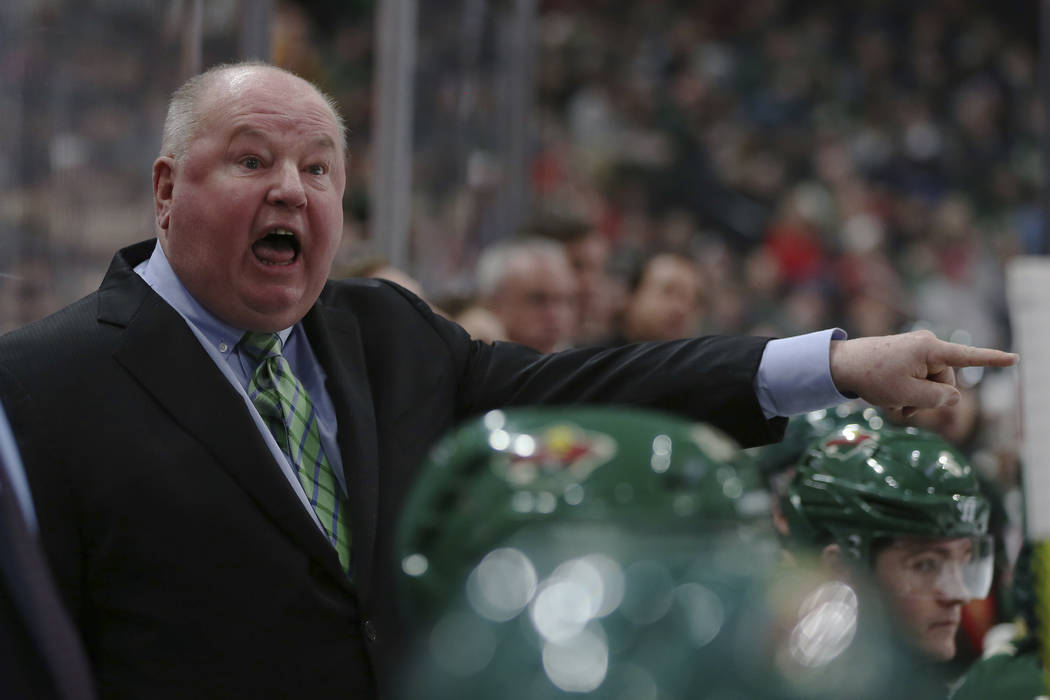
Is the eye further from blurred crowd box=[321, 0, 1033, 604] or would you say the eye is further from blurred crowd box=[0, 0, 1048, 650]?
blurred crowd box=[321, 0, 1033, 604]

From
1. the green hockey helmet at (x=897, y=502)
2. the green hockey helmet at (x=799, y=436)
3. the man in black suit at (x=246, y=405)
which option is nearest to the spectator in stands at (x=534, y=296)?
the green hockey helmet at (x=799, y=436)

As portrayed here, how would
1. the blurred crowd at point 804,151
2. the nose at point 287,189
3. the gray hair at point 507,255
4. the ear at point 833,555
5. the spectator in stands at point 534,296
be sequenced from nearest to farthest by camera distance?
the nose at point 287,189, the ear at point 833,555, the spectator in stands at point 534,296, the gray hair at point 507,255, the blurred crowd at point 804,151

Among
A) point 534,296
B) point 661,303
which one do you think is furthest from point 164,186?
point 661,303

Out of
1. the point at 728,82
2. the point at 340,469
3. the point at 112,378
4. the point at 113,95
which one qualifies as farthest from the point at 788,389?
the point at 728,82

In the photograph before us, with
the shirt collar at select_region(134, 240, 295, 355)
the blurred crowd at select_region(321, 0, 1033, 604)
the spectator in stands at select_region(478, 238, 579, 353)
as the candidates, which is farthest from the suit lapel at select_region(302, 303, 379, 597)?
the blurred crowd at select_region(321, 0, 1033, 604)

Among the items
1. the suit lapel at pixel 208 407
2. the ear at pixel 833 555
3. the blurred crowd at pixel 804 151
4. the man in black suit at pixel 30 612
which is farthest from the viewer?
the blurred crowd at pixel 804 151

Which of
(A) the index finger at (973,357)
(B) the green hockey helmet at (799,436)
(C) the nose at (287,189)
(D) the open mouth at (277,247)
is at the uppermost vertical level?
(C) the nose at (287,189)

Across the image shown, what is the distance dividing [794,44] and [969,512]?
29.2 ft

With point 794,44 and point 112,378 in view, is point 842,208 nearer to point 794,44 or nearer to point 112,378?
point 794,44

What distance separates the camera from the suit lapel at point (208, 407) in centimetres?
159

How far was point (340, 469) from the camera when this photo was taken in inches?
69.3

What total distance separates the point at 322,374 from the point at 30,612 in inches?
39.7

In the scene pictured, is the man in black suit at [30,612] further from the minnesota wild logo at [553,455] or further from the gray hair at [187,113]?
the gray hair at [187,113]

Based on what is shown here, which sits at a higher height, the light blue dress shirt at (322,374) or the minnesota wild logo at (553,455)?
the minnesota wild logo at (553,455)
